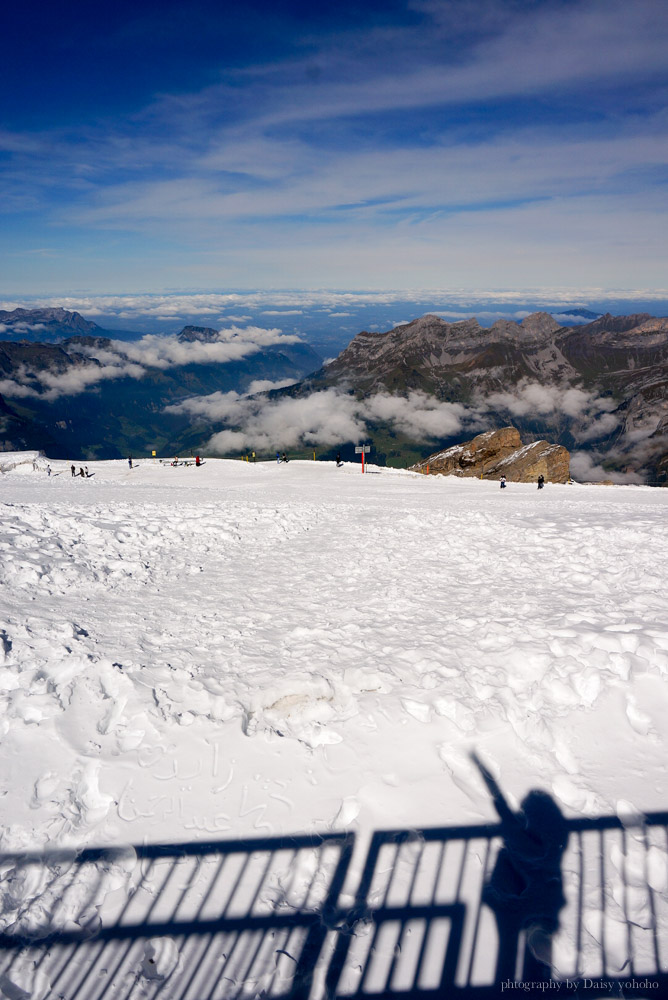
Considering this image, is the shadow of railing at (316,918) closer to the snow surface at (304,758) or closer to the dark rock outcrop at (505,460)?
the snow surface at (304,758)

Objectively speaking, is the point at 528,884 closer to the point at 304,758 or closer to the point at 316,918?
the point at 316,918

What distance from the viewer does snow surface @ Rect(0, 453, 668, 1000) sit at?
14.0 ft

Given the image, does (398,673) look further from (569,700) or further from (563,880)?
(563,880)

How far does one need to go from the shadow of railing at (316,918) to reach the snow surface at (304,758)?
0.02 metres

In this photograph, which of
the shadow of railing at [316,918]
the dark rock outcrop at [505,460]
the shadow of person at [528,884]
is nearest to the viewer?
the shadow of railing at [316,918]

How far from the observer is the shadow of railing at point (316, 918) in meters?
4.00

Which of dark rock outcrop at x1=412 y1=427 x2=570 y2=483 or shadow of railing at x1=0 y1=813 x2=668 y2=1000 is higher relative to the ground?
shadow of railing at x1=0 y1=813 x2=668 y2=1000

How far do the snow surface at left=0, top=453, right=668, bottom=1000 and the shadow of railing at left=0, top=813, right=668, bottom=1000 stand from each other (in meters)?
0.02

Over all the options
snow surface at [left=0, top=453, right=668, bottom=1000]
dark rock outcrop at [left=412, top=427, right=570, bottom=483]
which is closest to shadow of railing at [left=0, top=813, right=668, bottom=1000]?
snow surface at [left=0, top=453, right=668, bottom=1000]

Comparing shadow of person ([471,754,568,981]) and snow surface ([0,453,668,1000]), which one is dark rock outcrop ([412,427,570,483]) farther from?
shadow of person ([471,754,568,981])

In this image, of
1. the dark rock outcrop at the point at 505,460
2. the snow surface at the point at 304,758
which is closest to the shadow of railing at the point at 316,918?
the snow surface at the point at 304,758

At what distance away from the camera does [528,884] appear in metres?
4.73

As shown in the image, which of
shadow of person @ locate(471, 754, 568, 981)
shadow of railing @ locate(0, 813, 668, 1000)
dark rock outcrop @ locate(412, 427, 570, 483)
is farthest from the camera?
dark rock outcrop @ locate(412, 427, 570, 483)

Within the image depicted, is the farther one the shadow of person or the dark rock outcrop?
the dark rock outcrop
